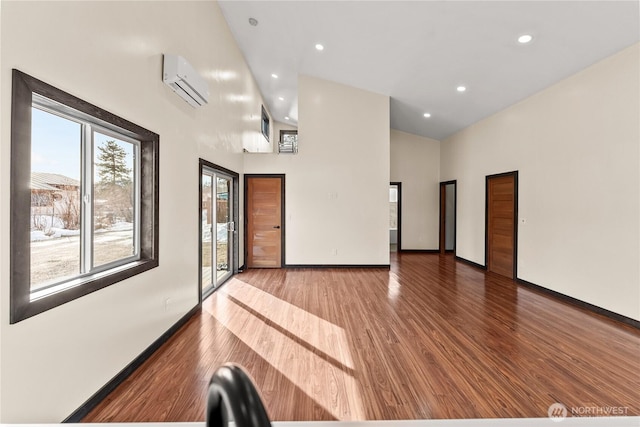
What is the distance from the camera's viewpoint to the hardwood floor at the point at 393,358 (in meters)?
1.83

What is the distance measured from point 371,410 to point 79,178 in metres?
2.46

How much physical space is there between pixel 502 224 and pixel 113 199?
580 cm

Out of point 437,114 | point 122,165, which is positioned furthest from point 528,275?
point 122,165

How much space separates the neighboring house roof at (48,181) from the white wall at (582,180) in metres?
5.15

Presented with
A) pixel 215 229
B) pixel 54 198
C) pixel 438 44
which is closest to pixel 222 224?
pixel 215 229

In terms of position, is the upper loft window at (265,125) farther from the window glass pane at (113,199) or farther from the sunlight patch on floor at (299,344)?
the window glass pane at (113,199)

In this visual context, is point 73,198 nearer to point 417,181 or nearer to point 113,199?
point 113,199

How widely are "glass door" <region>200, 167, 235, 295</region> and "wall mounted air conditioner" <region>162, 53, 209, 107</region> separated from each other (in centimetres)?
96

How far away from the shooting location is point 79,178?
6.22 ft

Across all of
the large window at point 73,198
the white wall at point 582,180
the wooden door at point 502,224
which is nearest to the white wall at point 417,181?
the wooden door at point 502,224

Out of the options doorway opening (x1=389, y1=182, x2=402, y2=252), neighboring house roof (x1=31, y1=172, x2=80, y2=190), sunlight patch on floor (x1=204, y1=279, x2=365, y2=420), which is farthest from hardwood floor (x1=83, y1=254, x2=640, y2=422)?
doorway opening (x1=389, y1=182, x2=402, y2=252)

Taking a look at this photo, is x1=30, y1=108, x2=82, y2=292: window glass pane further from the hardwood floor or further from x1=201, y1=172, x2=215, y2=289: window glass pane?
x1=201, y1=172, x2=215, y2=289: window glass pane

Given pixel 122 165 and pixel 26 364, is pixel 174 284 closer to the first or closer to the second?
pixel 122 165

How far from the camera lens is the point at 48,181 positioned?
1651 millimetres
